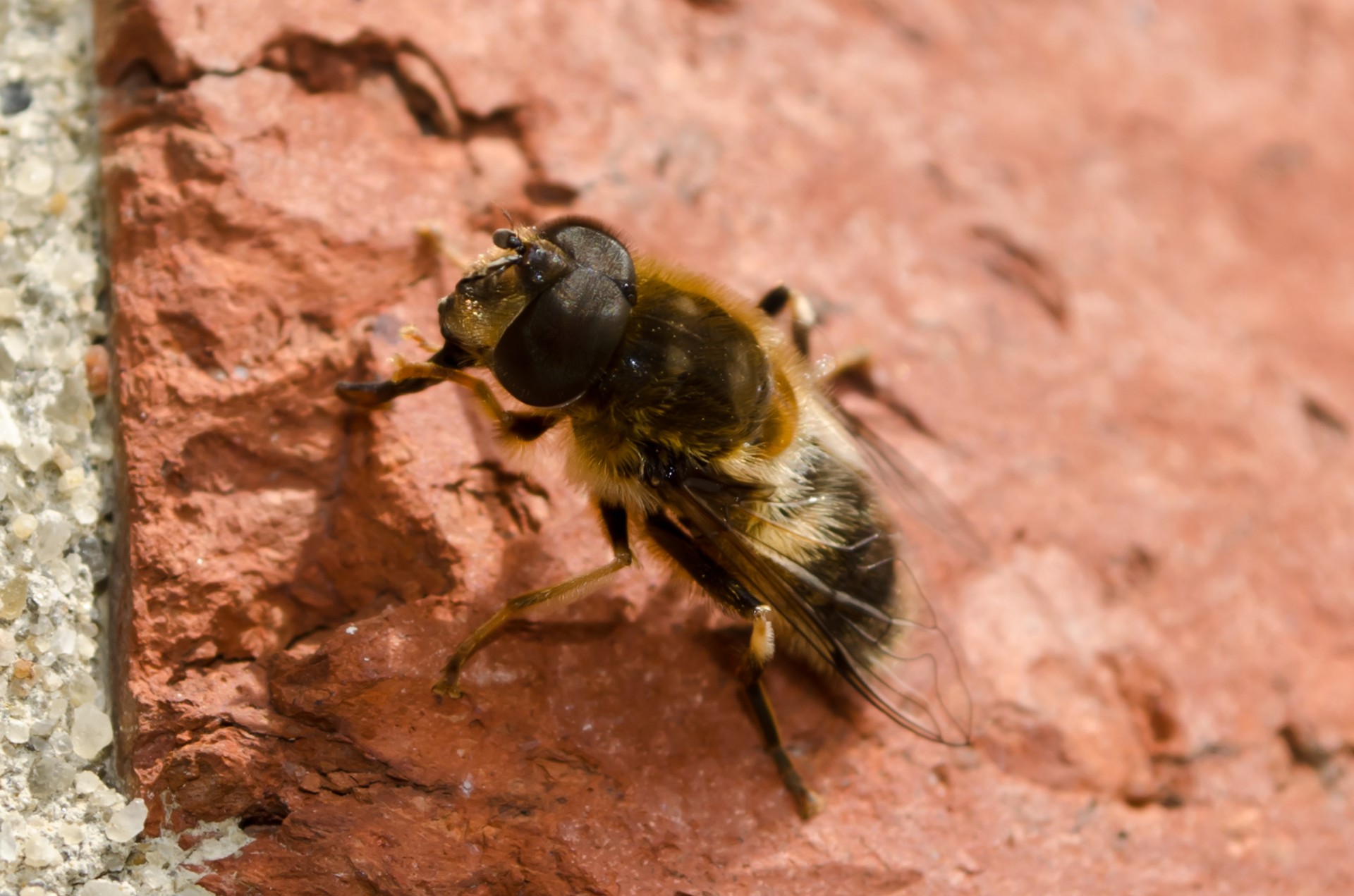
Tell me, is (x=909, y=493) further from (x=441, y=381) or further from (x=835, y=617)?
(x=441, y=381)

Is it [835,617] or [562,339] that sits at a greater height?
[562,339]

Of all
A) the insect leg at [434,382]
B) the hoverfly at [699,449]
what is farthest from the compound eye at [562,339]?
the insect leg at [434,382]

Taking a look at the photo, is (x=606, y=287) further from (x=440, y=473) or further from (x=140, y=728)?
(x=140, y=728)

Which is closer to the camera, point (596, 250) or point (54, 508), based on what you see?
point (54, 508)

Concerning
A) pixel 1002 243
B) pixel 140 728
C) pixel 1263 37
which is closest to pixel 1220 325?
pixel 1002 243

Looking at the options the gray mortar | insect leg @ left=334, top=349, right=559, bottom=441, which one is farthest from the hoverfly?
the gray mortar

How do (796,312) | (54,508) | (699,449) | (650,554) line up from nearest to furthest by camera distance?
(54,508)
(699,449)
(650,554)
(796,312)

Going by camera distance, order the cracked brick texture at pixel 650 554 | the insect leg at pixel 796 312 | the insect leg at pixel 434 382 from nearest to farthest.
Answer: the cracked brick texture at pixel 650 554 < the insect leg at pixel 434 382 < the insect leg at pixel 796 312

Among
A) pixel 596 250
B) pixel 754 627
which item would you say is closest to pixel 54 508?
pixel 596 250

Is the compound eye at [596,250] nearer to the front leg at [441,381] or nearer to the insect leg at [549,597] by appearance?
the front leg at [441,381]
